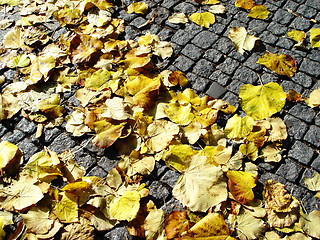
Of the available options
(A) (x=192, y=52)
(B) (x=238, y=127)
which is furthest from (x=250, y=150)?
(A) (x=192, y=52)

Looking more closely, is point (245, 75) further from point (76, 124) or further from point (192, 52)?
point (76, 124)

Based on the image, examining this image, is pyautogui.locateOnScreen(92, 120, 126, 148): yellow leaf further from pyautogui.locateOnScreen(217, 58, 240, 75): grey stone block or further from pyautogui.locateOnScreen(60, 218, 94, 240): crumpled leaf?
pyautogui.locateOnScreen(217, 58, 240, 75): grey stone block

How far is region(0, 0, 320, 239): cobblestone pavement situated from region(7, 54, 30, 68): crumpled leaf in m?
0.07

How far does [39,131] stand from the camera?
2408mm

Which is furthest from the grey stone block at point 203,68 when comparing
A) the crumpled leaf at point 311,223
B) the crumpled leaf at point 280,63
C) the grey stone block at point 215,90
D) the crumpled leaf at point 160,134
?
the crumpled leaf at point 311,223

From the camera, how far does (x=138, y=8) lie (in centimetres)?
322

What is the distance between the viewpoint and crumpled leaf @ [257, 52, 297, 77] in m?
2.63

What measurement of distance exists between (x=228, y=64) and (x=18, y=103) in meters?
1.89

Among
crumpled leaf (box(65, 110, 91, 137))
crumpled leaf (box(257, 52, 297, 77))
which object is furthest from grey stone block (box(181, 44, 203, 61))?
crumpled leaf (box(65, 110, 91, 137))

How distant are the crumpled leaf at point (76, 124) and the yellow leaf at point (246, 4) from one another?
204cm

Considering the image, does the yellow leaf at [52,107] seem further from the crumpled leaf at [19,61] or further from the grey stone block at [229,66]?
the grey stone block at [229,66]

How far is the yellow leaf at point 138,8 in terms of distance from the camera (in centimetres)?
321

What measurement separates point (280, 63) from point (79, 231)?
84.5 inches

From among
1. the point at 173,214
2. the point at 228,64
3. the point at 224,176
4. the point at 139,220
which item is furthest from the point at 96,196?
the point at 228,64
